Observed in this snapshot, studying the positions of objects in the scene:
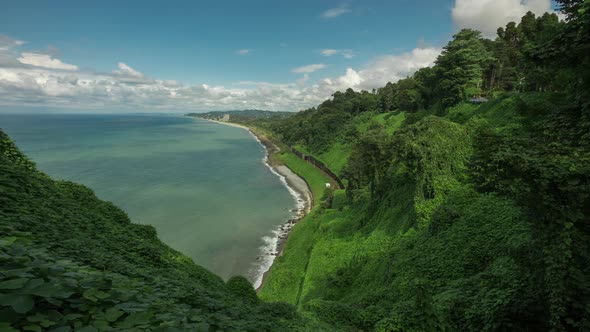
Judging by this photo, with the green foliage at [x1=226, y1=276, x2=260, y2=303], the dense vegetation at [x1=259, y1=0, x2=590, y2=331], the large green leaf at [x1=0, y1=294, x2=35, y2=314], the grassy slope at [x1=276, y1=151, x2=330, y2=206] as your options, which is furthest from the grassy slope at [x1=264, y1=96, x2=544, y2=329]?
the grassy slope at [x1=276, y1=151, x2=330, y2=206]

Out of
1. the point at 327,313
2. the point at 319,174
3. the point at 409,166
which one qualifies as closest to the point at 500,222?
the point at 327,313

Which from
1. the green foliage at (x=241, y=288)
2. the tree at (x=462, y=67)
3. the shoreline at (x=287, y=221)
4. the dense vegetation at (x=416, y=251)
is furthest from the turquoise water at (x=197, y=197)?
the tree at (x=462, y=67)

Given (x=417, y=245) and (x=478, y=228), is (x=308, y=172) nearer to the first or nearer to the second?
(x=417, y=245)

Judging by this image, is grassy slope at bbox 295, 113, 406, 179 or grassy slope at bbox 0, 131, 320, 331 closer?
grassy slope at bbox 0, 131, 320, 331

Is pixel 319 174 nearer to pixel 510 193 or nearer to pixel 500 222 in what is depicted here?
pixel 500 222

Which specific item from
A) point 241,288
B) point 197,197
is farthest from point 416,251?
point 197,197

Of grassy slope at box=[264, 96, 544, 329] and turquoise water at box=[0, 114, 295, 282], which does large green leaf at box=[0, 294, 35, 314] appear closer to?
grassy slope at box=[264, 96, 544, 329]

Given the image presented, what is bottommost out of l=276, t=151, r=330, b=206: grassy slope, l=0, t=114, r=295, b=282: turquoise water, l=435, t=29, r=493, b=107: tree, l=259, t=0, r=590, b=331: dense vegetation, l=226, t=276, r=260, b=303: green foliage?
l=0, t=114, r=295, b=282: turquoise water
